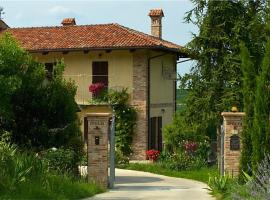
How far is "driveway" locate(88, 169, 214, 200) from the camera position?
15414mm

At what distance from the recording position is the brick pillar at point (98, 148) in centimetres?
1741

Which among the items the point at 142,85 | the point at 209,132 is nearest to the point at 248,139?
the point at 209,132

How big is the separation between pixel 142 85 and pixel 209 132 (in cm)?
448

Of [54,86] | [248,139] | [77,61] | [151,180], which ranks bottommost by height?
[151,180]

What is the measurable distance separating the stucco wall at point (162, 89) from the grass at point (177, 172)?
5.85 meters

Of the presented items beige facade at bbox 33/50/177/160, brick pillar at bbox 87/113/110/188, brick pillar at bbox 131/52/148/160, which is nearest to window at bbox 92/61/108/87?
beige facade at bbox 33/50/177/160

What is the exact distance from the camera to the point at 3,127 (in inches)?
744

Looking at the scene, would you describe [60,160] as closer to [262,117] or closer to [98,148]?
[98,148]

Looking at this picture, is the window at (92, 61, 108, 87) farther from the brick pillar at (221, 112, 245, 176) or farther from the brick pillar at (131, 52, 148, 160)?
the brick pillar at (221, 112, 245, 176)

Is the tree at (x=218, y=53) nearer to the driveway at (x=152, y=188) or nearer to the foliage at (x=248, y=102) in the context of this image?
the driveway at (x=152, y=188)

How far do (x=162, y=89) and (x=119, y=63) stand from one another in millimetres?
3668

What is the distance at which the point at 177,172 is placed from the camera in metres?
24.5

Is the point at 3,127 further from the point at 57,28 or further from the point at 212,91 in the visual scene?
the point at 57,28

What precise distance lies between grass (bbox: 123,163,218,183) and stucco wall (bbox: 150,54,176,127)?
5853mm
